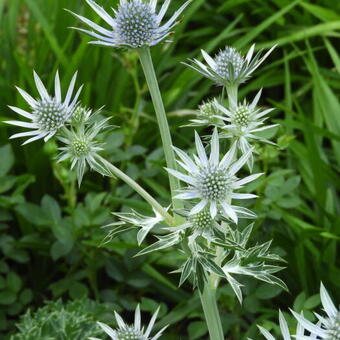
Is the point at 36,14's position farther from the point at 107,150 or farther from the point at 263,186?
the point at 263,186

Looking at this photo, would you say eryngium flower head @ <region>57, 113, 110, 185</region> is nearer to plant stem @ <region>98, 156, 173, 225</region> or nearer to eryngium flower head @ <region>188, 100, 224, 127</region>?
plant stem @ <region>98, 156, 173, 225</region>

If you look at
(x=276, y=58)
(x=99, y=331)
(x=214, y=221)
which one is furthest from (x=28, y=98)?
(x=276, y=58)

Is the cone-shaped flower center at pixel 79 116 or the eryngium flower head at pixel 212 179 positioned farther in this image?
the cone-shaped flower center at pixel 79 116

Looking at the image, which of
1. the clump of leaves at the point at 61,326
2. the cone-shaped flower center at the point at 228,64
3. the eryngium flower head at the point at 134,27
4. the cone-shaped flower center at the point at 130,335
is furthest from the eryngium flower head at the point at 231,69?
the clump of leaves at the point at 61,326

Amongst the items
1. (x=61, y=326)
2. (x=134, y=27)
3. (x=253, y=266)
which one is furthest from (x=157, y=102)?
(x=61, y=326)

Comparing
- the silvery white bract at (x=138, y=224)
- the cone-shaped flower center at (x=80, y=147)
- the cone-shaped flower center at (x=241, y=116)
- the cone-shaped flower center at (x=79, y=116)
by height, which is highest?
the cone-shaped flower center at (x=241, y=116)

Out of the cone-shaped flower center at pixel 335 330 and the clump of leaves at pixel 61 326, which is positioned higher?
the cone-shaped flower center at pixel 335 330

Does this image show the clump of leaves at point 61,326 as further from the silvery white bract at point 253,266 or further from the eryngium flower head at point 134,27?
the eryngium flower head at point 134,27
